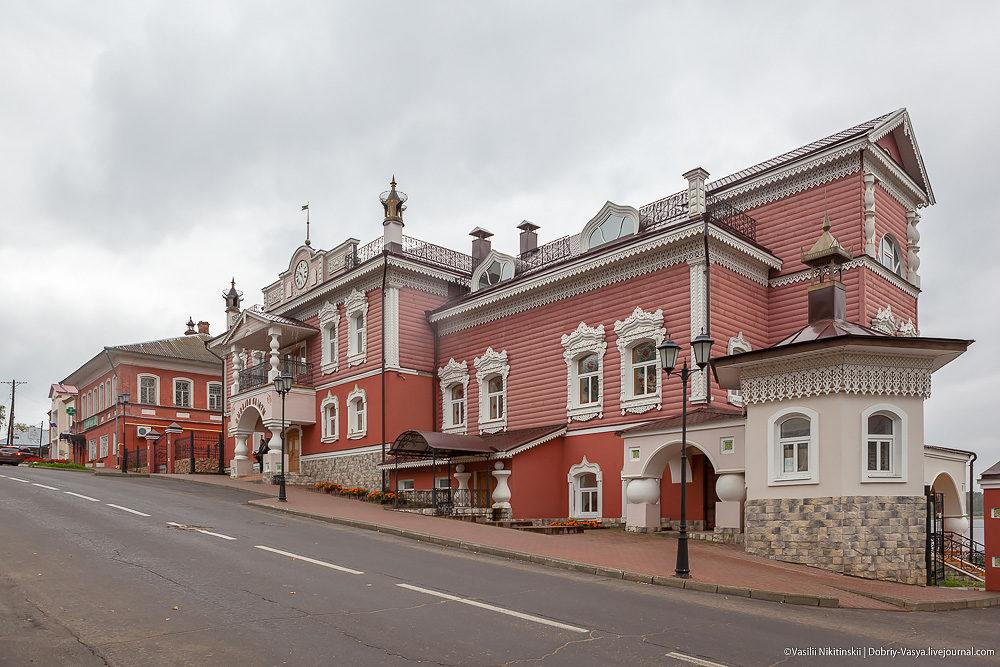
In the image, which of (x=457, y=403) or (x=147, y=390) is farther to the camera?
(x=147, y=390)

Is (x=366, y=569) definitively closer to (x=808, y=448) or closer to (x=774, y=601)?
(x=774, y=601)

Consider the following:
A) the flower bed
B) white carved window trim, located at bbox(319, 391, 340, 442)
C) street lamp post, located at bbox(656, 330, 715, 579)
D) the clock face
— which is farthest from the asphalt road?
the clock face

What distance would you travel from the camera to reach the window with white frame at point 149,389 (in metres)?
46.3

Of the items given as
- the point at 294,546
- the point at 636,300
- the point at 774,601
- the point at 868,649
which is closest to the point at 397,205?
the point at 636,300

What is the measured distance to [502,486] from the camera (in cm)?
2238

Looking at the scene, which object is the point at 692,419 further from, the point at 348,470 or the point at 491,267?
the point at 348,470

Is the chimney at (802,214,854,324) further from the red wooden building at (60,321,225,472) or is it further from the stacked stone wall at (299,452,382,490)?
the red wooden building at (60,321,225,472)

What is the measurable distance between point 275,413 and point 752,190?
724 inches

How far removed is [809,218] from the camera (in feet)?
73.5

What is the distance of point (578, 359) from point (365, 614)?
15.3 metres

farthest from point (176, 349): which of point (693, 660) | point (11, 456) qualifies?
point (693, 660)

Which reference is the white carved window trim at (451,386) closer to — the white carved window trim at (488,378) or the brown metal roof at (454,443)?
the white carved window trim at (488,378)

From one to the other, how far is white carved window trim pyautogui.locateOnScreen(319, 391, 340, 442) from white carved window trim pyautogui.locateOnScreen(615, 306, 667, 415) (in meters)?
11.9

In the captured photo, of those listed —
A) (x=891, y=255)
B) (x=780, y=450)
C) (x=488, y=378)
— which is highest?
(x=891, y=255)
